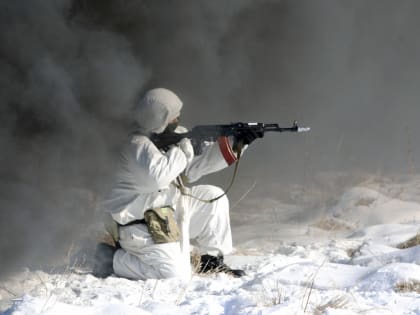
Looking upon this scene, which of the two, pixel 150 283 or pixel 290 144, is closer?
pixel 150 283

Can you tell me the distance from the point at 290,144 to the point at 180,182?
15.6 feet

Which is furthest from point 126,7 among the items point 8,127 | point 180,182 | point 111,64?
point 180,182

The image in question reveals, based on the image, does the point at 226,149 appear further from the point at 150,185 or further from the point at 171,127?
the point at 150,185

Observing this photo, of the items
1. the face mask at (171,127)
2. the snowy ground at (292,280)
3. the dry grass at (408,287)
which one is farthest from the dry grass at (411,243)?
the face mask at (171,127)

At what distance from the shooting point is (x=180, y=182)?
13.3 ft

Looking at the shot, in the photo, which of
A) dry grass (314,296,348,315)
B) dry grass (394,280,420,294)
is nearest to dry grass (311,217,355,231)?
dry grass (394,280,420,294)

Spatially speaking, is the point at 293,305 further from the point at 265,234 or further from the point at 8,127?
the point at 8,127

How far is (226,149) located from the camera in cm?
388

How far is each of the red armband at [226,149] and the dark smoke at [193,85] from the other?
143 centimetres

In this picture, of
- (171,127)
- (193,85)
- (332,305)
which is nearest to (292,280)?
(332,305)

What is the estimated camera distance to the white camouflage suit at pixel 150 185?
12.2 ft

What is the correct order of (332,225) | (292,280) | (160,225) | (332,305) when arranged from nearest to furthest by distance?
(332,305)
(292,280)
(160,225)
(332,225)

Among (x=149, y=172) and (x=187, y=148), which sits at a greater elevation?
(x=187, y=148)

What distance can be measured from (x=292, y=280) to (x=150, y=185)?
38.2 inches
